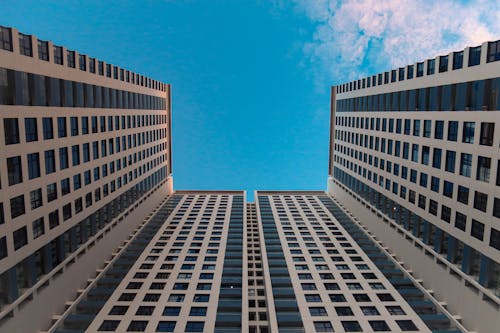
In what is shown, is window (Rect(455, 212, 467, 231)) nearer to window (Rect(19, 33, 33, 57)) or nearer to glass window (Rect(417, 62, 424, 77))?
glass window (Rect(417, 62, 424, 77))

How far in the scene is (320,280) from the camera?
48688 millimetres

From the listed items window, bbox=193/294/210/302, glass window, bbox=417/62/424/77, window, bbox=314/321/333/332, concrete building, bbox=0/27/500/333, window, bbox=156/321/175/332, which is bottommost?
window, bbox=314/321/333/332

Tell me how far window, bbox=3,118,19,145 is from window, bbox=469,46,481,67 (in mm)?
45531

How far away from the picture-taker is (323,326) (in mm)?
39188

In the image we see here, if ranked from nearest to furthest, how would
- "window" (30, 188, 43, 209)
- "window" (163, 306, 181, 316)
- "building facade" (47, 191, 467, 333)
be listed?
"window" (30, 188, 43, 209) → "building facade" (47, 191, 467, 333) → "window" (163, 306, 181, 316)

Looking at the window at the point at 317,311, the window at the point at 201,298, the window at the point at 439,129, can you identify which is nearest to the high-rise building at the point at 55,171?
the window at the point at 201,298

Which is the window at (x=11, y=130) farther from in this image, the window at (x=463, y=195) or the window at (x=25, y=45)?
the window at (x=463, y=195)

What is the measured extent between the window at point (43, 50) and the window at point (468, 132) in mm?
45337

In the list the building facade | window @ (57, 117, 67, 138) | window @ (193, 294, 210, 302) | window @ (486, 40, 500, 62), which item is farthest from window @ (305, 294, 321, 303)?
window @ (57, 117, 67, 138)

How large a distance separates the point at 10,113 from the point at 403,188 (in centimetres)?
5074

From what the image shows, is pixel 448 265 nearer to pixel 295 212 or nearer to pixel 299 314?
pixel 299 314

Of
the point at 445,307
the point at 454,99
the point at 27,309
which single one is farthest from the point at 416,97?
the point at 27,309

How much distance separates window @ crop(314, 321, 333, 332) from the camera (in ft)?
127

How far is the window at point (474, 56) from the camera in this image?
35625mm
